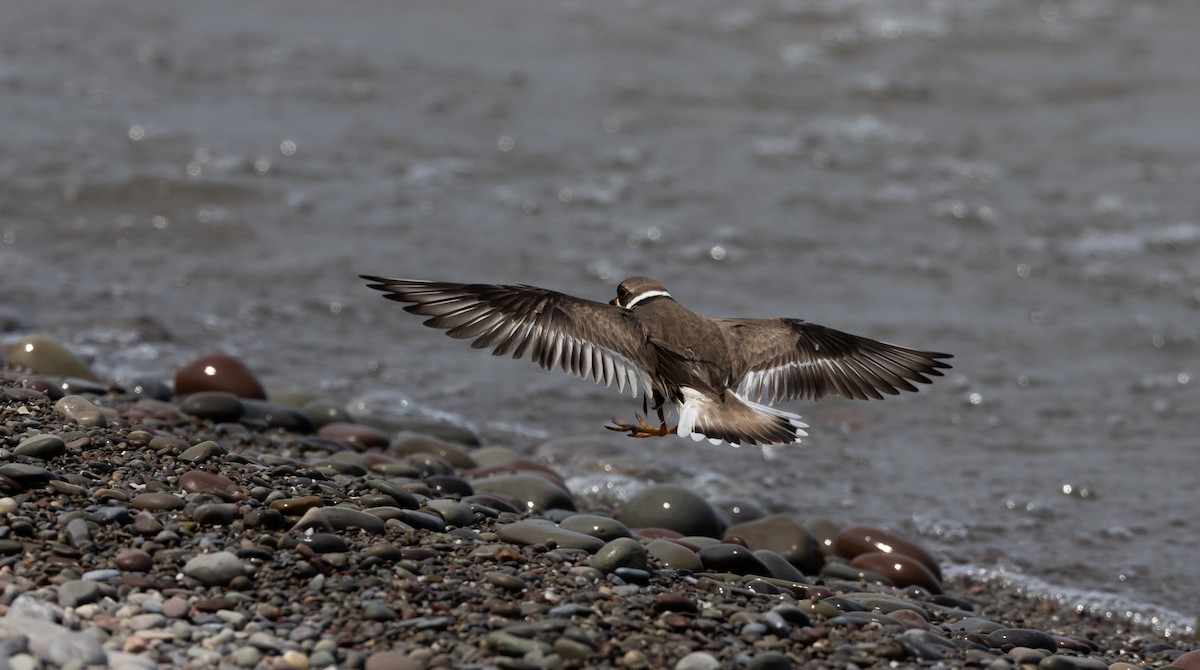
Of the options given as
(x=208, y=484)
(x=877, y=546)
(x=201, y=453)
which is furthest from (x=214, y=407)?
(x=877, y=546)

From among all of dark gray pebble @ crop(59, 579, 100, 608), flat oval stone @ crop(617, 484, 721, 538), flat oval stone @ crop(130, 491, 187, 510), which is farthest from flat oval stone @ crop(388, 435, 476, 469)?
dark gray pebble @ crop(59, 579, 100, 608)

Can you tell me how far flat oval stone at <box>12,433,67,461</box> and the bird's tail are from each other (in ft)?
7.30

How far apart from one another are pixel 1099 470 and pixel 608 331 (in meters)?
3.62

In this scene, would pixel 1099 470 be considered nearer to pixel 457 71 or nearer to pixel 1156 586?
pixel 1156 586

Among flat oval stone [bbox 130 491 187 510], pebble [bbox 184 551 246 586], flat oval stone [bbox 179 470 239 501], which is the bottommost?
pebble [bbox 184 551 246 586]

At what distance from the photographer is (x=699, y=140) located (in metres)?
12.7

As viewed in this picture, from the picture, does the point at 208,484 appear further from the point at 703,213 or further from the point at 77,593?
the point at 703,213

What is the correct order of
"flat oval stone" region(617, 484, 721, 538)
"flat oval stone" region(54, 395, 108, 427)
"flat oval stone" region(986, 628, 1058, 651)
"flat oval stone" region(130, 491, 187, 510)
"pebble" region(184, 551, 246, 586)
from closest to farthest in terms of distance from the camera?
1. "pebble" region(184, 551, 246, 586)
2. "flat oval stone" region(130, 491, 187, 510)
3. "flat oval stone" region(986, 628, 1058, 651)
4. "flat oval stone" region(54, 395, 108, 427)
5. "flat oval stone" region(617, 484, 721, 538)

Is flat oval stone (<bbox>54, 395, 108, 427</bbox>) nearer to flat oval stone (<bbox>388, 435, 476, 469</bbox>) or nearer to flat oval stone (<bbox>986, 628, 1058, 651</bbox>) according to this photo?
flat oval stone (<bbox>388, 435, 476, 469</bbox>)

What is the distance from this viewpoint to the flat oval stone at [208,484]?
4695 mm

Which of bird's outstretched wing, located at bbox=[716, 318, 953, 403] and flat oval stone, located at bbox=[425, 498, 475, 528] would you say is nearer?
flat oval stone, located at bbox=[425, 498, 475, 528]

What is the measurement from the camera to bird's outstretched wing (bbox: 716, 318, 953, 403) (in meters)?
5.69

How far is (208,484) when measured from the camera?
473 centimetres

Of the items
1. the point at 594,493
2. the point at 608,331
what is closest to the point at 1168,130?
the point at 594,493
